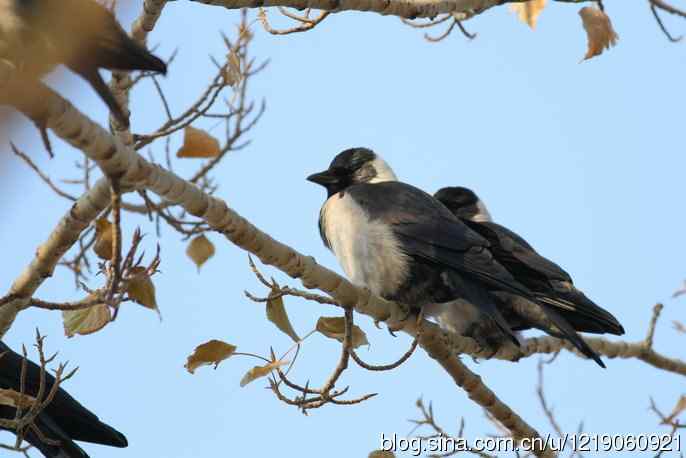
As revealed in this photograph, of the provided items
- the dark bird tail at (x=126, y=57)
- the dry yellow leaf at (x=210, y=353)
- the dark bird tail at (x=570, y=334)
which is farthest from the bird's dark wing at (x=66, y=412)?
the dark bird tail at (x=570, y=334)

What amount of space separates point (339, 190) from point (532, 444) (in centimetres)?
190

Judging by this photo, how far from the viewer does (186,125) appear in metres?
3.25

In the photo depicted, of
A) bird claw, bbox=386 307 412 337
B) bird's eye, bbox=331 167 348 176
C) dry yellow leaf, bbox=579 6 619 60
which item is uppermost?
dry yellow leaf, bbox=579 6 619 60

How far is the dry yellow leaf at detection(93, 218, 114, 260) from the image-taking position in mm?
2698

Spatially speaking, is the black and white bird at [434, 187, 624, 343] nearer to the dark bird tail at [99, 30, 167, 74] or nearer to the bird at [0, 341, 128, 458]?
the bird at [0, 341, 128, 458]

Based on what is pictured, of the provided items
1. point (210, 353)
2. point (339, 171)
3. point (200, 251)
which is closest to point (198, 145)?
point (200, 251)

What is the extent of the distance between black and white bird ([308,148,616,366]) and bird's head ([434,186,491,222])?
1128mm

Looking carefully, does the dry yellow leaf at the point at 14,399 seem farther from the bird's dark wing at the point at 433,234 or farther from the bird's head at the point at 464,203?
the bird's head at the point at 464,203

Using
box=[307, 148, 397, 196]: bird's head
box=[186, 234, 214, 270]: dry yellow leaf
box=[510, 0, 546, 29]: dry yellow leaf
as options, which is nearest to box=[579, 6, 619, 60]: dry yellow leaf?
box=[510, 0, 546, 29]: dry yellow leaf

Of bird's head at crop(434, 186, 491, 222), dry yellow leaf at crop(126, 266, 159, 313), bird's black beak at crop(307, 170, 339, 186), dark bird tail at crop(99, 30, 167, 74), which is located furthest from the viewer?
bird's head at crop(434, 186, 491, 222)

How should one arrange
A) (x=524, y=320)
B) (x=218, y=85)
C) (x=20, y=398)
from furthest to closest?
1. (x=524, y=320)
2. (x=218, y=85)
3. (x=20, y=398)

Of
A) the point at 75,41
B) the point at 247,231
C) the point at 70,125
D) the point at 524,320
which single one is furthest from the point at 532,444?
A: the point at 75,41

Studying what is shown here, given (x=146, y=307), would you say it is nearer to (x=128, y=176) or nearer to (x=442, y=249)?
(x=128, y=176)

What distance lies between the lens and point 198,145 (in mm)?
3127
